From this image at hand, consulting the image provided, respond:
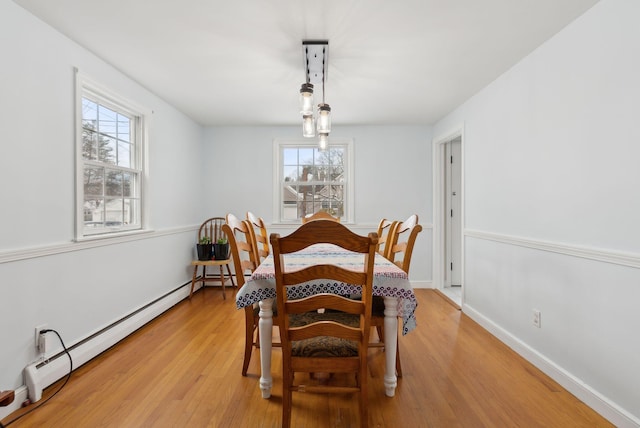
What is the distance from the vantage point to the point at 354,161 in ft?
16.1

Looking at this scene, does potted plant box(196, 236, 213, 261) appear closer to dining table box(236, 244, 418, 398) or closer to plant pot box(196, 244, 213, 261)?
plant pot box(196, 244, 213, 261)

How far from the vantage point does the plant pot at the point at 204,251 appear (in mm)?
4289

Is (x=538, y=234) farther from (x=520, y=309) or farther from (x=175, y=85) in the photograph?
(x=175, y=85)

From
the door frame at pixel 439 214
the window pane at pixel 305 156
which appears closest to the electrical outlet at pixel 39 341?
the window pane at pixel 305 156

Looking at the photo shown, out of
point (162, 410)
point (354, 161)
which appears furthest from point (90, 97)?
point (354, 161)

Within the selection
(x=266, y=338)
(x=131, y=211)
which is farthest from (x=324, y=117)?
(x=131, y=211)

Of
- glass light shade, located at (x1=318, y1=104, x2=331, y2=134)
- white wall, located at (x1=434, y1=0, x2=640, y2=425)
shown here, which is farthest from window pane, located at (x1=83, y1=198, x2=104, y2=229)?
white wall, located at (x1=434, y1=0, x2=640, y2=425)

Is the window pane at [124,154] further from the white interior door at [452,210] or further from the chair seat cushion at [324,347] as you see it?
the white interior door at [452,210]

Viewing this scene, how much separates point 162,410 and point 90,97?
7.89ft

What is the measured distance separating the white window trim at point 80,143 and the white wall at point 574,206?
11.0ft

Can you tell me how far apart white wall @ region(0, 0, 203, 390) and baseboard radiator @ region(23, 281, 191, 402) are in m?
0.06

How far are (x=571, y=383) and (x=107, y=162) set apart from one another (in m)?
3.83

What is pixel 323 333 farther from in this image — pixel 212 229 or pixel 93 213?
pixel 212 229

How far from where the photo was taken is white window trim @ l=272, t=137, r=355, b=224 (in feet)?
16.1
